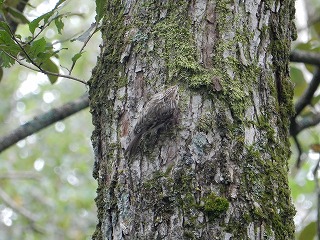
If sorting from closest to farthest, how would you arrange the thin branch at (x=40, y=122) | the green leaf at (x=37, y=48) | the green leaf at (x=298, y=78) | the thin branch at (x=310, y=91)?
the green leaf at (x=37, y=48) → the thin branch at (x=40, y=122) → the thin branch at (x=310, y=91) → the green leaf at (x=298, y=78)

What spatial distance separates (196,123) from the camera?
1397 millimetres

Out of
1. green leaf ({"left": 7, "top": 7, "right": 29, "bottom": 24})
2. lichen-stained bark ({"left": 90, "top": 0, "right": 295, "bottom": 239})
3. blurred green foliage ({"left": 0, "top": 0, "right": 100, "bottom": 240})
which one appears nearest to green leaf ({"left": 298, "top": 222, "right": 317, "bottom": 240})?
lichen-stained bark ({"left": 90, "top": 0, "right": 295, "bottom": 239})

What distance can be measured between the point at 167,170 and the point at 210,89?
23cm

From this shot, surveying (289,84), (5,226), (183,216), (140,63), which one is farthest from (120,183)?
(5,226)

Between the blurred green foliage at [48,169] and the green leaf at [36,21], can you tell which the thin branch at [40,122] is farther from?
the blurred green foliage at [48,169]

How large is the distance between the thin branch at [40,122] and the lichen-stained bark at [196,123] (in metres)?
1.26

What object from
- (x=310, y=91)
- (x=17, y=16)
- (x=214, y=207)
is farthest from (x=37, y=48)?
(x=310, y=91)

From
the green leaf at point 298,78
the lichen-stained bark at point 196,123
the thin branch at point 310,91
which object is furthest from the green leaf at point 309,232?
the lichen-stained bark at point 196,123

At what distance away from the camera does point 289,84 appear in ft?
5.39

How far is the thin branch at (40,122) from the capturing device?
2783mm

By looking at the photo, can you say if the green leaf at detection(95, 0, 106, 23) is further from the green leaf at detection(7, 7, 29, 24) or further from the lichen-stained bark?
the green leaf at detection(7, 7, 29, 24)

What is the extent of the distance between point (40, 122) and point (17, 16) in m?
0.53

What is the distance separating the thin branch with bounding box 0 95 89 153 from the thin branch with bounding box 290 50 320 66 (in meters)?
1.01

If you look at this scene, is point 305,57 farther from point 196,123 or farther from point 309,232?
point 196,123
